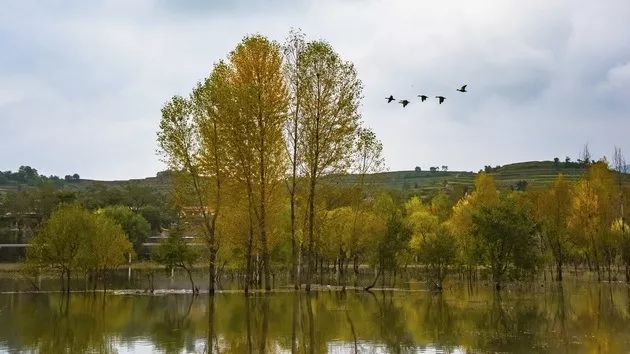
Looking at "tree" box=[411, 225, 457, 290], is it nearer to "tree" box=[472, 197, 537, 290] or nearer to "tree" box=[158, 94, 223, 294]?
"tree" box=[472, 197, 537, 290]

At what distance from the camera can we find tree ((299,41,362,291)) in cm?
4378

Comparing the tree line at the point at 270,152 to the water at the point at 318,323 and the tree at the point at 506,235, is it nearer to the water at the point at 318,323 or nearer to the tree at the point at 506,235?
the tree at the point at 506,235

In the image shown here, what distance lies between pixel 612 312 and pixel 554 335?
10832mm

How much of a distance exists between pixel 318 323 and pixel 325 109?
18644 mm

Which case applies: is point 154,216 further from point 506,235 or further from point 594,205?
point 506,235

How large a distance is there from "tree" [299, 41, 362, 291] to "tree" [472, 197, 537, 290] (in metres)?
15.0

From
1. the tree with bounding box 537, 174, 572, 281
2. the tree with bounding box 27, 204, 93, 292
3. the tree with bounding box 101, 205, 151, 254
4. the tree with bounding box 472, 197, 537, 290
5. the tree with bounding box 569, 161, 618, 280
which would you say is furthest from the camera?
the tree with bounding box 101, 205, 151, 254

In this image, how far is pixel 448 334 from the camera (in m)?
25.6

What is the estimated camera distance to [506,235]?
5144cm

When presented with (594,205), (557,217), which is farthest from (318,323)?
(594,205)

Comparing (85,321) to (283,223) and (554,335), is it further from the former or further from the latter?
(283,223)

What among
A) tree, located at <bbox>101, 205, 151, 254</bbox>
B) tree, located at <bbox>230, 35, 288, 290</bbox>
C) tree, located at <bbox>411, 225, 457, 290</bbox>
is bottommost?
tree, located at <bbox>411, 225, 457, 290</bbox>

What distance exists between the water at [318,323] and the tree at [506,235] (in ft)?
19.4

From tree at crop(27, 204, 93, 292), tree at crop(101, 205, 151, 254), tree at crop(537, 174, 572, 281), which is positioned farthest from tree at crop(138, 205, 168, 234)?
tree at crop(537, 174, 572, 281)
